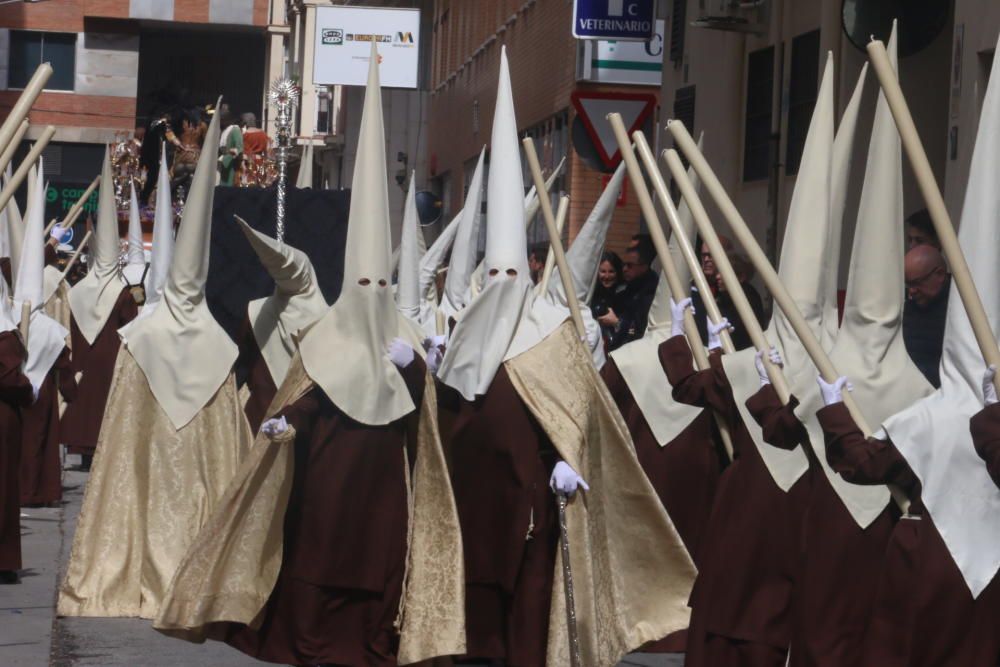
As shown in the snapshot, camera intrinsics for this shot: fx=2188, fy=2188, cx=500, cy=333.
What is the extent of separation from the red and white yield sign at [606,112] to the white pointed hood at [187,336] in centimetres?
421

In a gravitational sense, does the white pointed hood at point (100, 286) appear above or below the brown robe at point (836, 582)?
above

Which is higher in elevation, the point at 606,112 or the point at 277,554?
the point at 606,112

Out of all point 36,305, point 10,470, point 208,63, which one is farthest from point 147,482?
point 208,63

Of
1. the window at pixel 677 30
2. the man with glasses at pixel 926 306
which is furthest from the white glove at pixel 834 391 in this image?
the window at pixel 677 30

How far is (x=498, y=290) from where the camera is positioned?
914 centimetres

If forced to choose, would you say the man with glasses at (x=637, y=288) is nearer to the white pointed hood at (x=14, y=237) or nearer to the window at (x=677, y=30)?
the white pointed hood at (x=14, y=237)

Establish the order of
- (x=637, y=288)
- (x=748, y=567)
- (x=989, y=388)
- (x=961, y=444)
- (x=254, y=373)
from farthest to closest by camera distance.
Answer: (x=637, y=288), (x=254, y=373), (x=748, y=567), (x=961, y=444), (x=989, y=388)

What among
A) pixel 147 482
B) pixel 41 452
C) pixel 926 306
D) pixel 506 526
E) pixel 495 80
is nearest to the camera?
pixel 926 306

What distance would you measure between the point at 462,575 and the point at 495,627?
38 centimetres

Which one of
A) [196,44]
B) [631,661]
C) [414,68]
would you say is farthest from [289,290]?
[196,44]

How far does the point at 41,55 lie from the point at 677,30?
41.5m

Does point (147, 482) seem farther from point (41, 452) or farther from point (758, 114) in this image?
point (758, 114)

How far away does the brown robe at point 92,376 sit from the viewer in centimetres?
1850

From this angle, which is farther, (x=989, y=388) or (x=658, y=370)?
(x=658, y=370)
